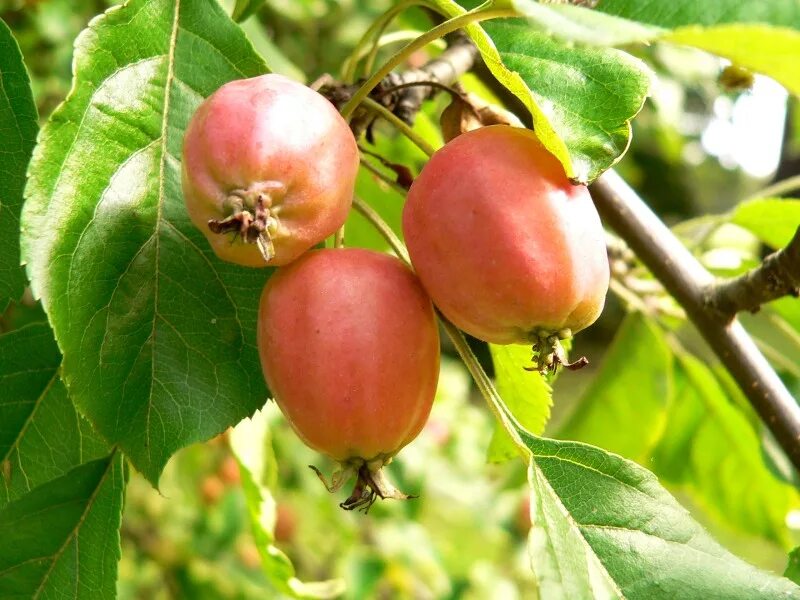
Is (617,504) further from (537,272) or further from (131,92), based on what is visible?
(131,92)

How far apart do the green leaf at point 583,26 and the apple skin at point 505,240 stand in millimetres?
125

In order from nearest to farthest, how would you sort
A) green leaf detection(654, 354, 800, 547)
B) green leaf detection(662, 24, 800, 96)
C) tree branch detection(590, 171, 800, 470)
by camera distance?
green leaf detection(662, 24, 800, 96) < tree branch detection(590, 171, 800, 470) < green leaf detection(654, 354, 800, 547)

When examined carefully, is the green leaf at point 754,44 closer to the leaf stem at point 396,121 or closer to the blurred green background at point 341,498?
the leaf stem at point 396,121

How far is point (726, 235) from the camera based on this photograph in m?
1.71

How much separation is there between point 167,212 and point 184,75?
0.14m

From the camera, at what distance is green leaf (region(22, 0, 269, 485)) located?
0.71m

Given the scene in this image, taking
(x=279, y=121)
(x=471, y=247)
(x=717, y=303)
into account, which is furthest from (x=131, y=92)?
(x=717, y=303)

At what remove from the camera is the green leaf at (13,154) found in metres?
0.81

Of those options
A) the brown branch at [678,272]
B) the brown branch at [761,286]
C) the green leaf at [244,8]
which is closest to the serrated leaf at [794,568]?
the brown branch at [678,272]

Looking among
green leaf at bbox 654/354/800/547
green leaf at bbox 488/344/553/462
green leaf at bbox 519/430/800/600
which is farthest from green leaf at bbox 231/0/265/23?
green leaf at bbox 654/354/800/547

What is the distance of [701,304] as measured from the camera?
1073 mm

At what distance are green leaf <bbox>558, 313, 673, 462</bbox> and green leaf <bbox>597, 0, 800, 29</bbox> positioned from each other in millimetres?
935

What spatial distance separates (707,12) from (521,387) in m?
0.42

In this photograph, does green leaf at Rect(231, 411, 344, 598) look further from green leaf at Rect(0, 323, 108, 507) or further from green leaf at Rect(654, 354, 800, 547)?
green leaf at Rect(654, 354, 800, 547)
